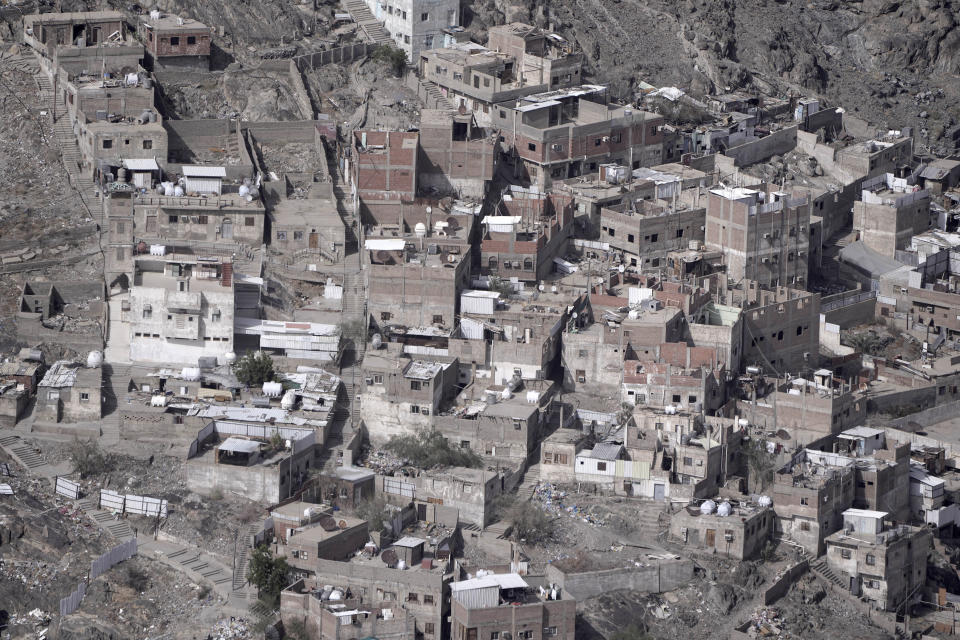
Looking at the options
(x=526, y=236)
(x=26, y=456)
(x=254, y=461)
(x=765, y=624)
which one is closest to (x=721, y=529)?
(x=765, y=624)

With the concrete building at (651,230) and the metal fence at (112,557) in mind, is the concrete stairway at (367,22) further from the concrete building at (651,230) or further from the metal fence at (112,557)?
the metal fence at (112,557)

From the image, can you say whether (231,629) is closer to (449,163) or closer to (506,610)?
(506,610)

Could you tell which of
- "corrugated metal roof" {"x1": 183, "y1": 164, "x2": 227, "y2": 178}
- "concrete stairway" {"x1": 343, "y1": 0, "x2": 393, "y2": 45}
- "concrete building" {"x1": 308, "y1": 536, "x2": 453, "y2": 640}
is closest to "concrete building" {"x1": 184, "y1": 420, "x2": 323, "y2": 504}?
"concrete building" {"x1": 308, "y1": 536, "x2": 453, "y2": 640}

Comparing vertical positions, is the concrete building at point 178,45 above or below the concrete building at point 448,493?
above

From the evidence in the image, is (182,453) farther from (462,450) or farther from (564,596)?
(564,596)

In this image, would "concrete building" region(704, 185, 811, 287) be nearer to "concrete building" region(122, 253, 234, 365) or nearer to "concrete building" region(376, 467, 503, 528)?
"concrete building" region(376, 467, 503, 528)

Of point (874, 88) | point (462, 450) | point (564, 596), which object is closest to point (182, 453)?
point (462, 450)

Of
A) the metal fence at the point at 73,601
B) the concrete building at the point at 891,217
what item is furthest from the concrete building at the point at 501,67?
the metal fence at the point at 73,601

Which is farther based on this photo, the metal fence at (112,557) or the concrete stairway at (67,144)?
the concrete stairway at (67,144)
